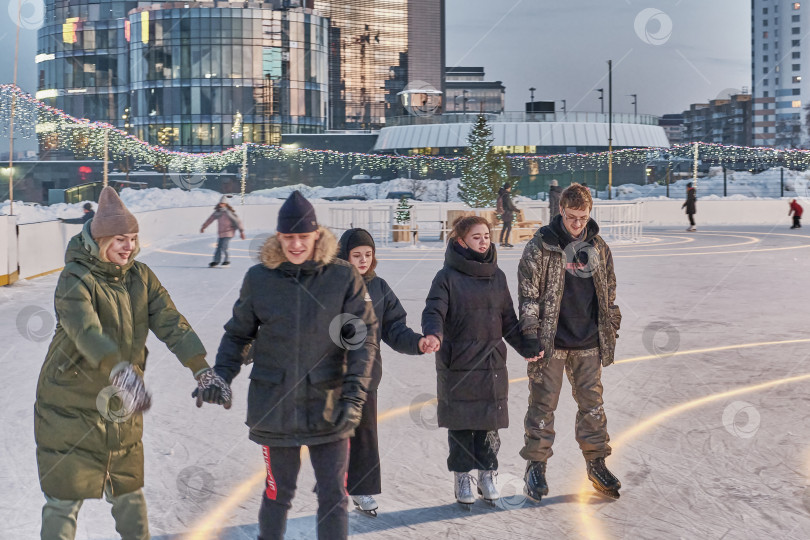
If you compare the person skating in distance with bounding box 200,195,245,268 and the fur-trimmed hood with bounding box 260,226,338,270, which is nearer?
the fur-trimmed hood with bounding box 260,226,338,270

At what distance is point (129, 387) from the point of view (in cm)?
366

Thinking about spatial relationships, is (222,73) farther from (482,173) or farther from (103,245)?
→ (103,245)

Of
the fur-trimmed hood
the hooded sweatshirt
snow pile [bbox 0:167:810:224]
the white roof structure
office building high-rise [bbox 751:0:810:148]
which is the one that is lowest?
the hooded sweatshirt

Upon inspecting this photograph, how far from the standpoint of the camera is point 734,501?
4898 mm

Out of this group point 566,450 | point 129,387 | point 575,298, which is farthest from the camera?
point 566,450

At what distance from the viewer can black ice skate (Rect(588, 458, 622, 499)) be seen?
499 centimetres

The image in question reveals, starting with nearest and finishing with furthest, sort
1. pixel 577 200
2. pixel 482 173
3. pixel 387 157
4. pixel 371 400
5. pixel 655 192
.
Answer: pixel 371 400
pixel 577 200
pixel 482 173
pixel 655 192
pixel 387 157

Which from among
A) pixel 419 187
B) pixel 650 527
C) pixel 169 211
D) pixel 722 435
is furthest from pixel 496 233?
pixel 419 187

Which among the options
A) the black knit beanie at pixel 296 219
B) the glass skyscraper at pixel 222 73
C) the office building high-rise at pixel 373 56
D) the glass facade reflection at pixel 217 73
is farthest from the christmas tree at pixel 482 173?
the office building high-rise at pixel 373 56

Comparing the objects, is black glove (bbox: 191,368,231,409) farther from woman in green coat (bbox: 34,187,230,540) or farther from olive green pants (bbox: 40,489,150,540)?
olive green pants (bbox: 40,489,150,540)

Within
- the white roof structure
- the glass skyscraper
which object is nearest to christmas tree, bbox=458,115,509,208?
the glass skyscraper

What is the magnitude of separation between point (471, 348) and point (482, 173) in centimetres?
2440

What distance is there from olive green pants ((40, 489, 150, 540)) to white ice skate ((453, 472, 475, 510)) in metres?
1.60

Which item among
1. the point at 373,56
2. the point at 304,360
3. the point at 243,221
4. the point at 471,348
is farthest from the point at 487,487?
the point at 373,56
